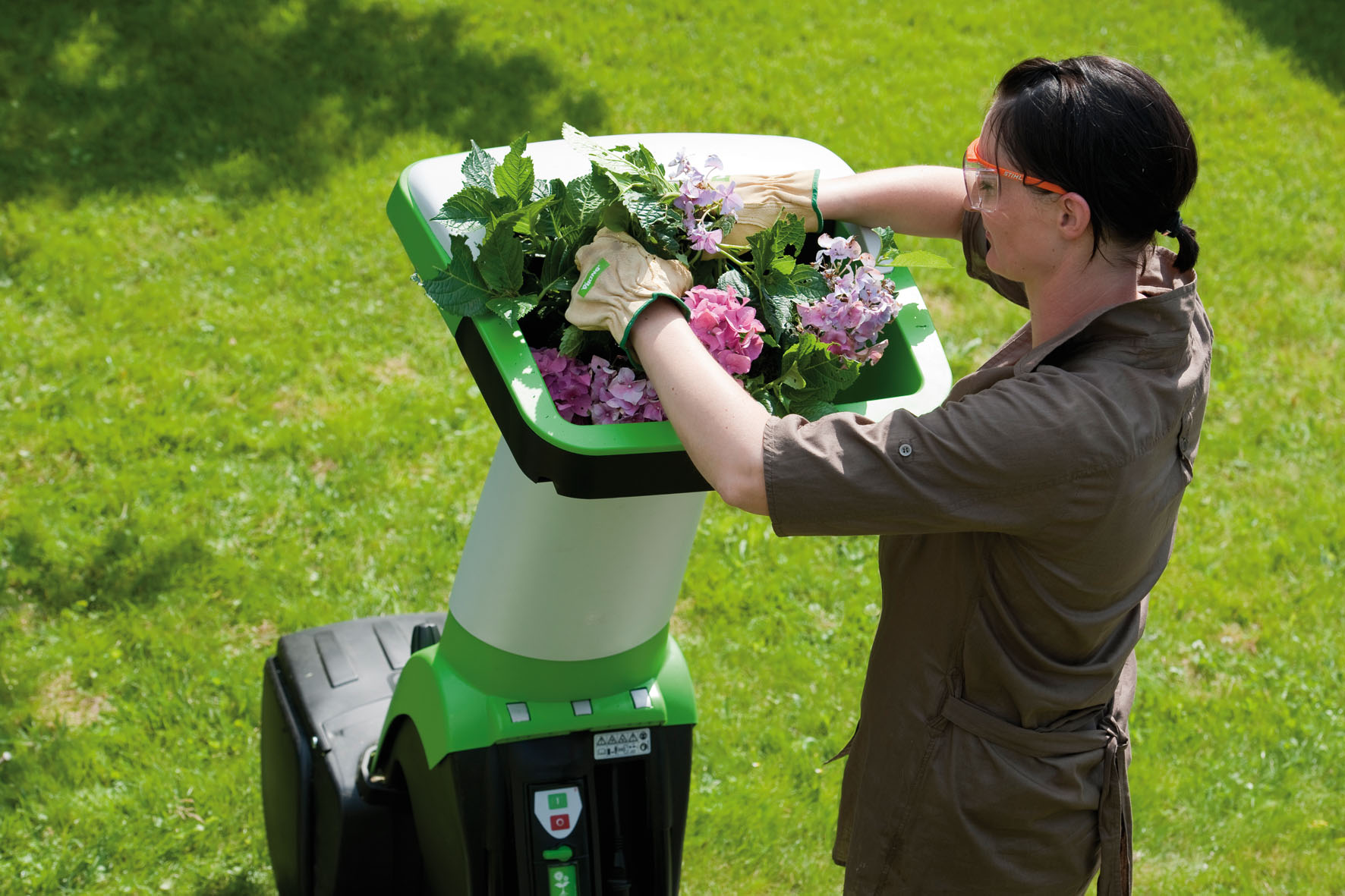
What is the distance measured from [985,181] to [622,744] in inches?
43.7

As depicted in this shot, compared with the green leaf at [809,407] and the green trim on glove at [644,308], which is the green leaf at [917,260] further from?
the green trim on glove at [644,308]

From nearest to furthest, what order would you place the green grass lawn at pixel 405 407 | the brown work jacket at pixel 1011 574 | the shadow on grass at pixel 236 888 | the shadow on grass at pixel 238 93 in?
the brown work jacket at pixel 1011 574 → the shadow on grass at pixel 236 888 → the green grass lawn at pixel 405 407 → the shadow on grass at pixel 238 93

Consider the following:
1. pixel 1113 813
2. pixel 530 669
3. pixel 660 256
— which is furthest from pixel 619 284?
pixel 1113 813

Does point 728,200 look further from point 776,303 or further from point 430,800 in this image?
point 430,800

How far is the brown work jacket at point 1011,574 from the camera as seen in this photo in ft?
4.71

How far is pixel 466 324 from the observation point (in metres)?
1.71

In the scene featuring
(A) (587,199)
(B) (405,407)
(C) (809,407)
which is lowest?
(B) (405,407)

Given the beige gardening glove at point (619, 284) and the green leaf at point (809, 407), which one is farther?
the green leaf at point (809, 407)

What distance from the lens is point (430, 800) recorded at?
87.1 inches

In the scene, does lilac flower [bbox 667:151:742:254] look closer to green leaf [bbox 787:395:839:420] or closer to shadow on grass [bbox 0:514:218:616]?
green leaf [bbox 787:395:839:420]

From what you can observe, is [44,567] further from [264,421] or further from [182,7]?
[182,7]

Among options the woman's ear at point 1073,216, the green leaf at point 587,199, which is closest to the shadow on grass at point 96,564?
the green leaf at point 587,199

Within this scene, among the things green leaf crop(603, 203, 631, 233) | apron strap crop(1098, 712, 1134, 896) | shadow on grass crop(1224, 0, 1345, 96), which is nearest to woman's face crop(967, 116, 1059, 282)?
green leaf crop(603, 203, 631, 233)

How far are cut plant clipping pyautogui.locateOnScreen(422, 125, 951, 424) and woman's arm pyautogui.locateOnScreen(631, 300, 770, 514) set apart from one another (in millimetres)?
97
